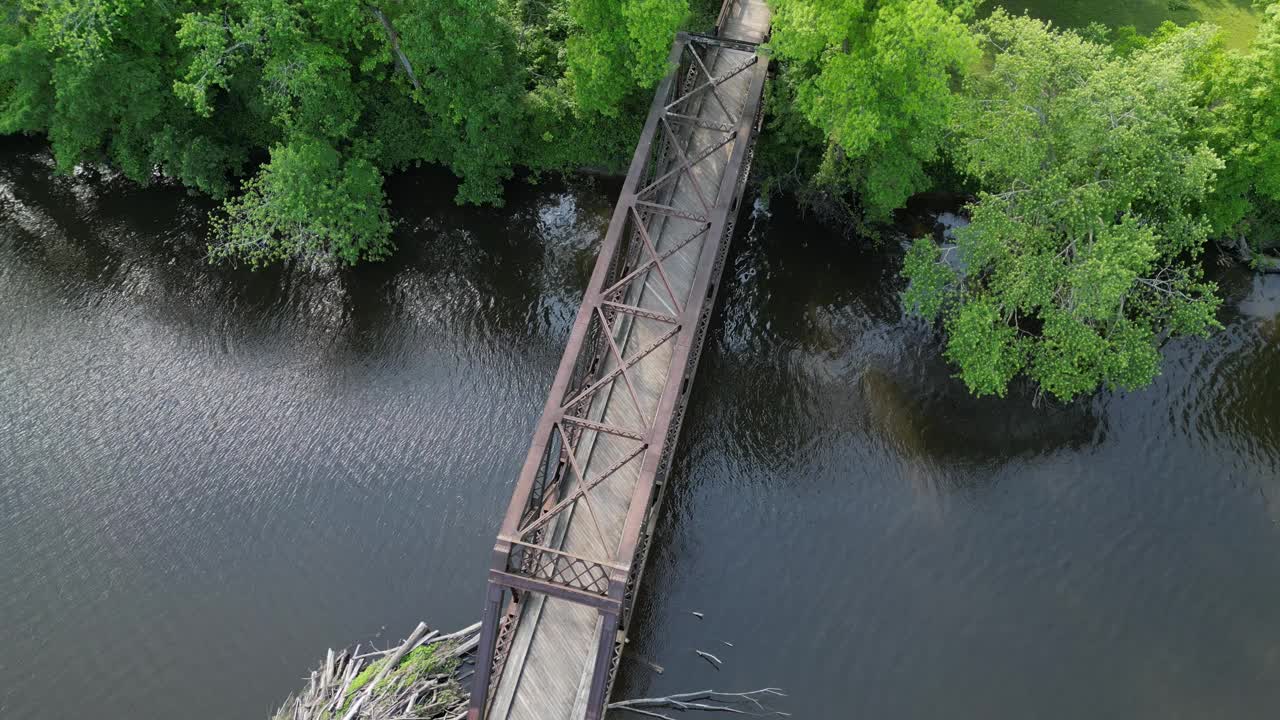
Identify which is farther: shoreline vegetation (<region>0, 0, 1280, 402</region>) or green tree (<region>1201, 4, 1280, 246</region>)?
green tree (<region>1201, 4, 1280, 246</region>)

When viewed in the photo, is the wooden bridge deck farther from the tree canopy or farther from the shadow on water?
the tree canopy

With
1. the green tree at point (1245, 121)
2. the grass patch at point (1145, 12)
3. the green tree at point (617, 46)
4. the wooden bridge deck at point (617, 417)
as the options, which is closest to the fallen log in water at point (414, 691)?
the wooden bridge deck at point (617, 417)

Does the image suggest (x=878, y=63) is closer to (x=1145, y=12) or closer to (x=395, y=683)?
(x=1145, y=12)

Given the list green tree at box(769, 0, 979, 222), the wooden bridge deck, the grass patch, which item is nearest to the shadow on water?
the wooden bridge deck

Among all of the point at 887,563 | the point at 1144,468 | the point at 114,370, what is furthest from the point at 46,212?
the point at 1144,468

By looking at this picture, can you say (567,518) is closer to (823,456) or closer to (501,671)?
(501,671)

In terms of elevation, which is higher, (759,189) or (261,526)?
(759,189)
